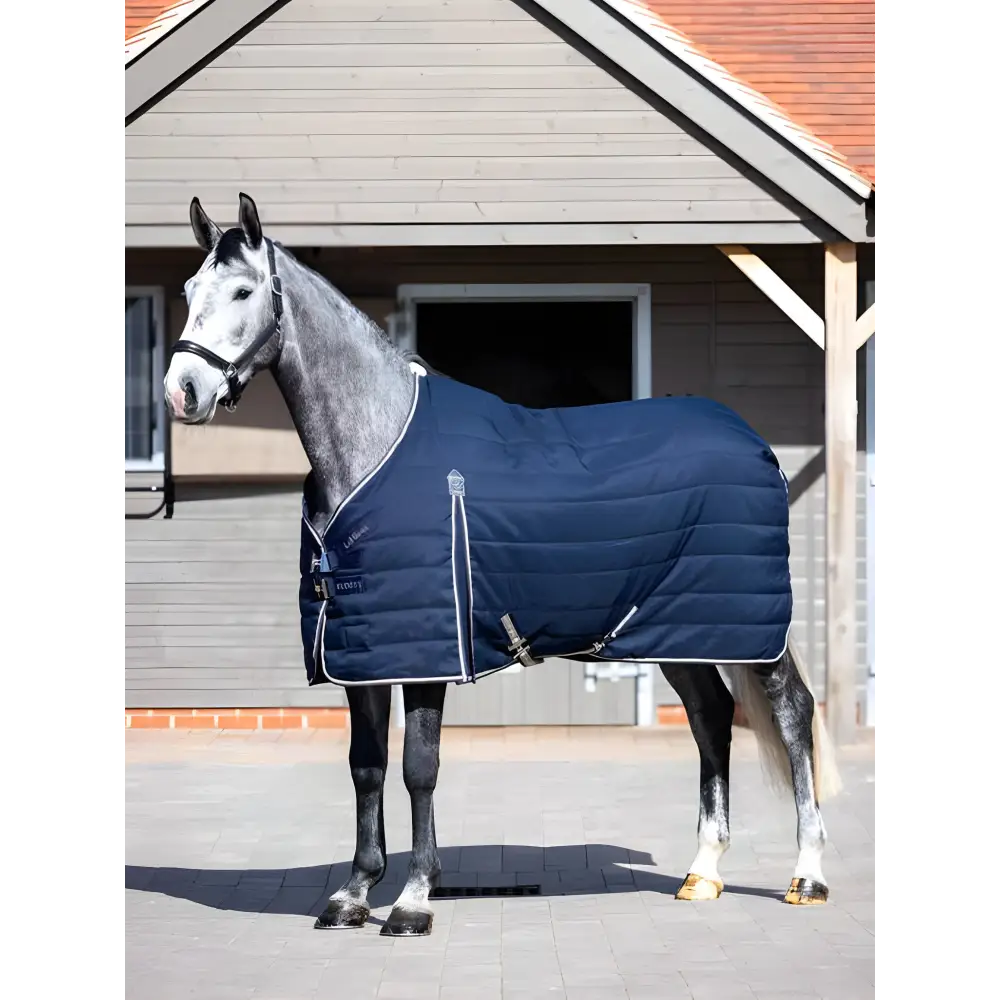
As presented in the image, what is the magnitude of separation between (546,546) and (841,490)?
163 inches

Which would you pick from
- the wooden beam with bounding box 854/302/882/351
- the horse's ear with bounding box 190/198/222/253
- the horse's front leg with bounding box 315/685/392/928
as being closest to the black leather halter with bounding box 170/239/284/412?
the horse's ear with bounding box 190/198/222/253

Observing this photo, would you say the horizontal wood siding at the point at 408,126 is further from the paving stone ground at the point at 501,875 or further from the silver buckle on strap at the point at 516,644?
the silver buckle on strap at the point at 516,644

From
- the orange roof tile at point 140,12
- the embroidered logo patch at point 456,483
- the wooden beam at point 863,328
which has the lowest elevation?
the embroidered logo patch at point 456,483

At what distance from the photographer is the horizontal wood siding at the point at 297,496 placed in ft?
35.1

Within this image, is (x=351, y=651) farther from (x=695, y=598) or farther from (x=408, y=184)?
(x=408, y=184)

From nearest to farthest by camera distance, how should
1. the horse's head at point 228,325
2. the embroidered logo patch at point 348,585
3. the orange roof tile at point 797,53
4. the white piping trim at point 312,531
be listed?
the horse's head at point 228,325, the embroidered logo patch at point 348,585, the white piping trim at point 312,531, the orange roof tile at point 797,53

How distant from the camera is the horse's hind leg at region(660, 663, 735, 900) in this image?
20.5 ft

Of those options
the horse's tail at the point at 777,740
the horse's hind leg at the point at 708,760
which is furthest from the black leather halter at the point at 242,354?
the horse's tail at the point at 777,740

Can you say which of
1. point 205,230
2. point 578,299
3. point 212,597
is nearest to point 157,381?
point 212,597

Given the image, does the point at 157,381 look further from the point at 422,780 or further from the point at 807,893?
the point at 807,893

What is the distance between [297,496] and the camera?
1077cm

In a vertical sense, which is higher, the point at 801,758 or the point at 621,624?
the point at 621,624

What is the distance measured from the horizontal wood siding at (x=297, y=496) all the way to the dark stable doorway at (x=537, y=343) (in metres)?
0.21
